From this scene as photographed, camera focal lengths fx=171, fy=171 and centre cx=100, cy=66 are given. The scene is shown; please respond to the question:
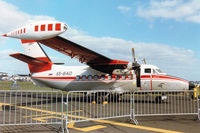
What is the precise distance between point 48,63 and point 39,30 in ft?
41.2

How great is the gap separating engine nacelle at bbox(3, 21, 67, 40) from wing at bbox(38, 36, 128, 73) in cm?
635

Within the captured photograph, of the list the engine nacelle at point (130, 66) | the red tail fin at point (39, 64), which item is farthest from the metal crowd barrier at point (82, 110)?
the red tail fin at point (39, 64)

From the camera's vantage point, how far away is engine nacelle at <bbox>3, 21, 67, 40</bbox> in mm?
4777

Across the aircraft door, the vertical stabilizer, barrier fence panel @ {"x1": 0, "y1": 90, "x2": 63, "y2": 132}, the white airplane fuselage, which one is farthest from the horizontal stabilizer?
the aircraft door

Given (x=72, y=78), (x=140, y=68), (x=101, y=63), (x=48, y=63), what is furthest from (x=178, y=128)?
(x=48, y=63)

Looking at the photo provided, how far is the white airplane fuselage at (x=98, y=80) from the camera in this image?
43.2 ft

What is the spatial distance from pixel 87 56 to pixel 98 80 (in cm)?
249

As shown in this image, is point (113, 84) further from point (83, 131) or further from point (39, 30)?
point (39, 30)

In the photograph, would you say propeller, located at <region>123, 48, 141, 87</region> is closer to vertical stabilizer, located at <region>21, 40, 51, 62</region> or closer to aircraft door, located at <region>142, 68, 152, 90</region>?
aircraft door, located at <region>142, 68, 152, 90</region>

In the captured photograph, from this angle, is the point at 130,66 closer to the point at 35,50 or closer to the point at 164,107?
the point at 164,107

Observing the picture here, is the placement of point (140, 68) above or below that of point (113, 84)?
above

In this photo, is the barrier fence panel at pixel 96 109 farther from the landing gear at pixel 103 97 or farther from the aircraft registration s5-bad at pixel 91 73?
the aircraft registration s5-bad at pixel 91 73

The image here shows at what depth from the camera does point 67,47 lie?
12.4 m

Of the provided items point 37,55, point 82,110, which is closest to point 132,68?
point 82,110
